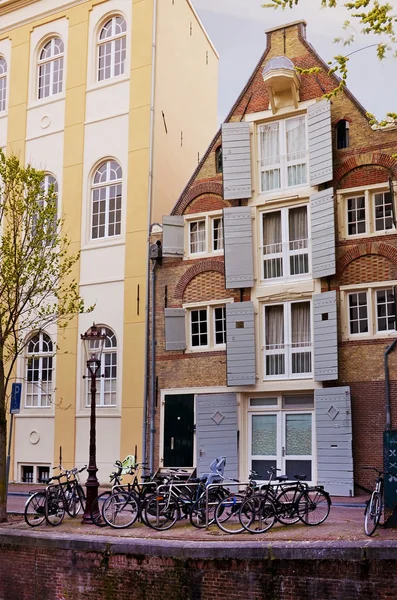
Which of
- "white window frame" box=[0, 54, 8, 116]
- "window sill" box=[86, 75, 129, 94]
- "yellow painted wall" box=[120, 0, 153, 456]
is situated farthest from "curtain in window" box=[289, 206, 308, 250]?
"white window frame" box=[0, 54, 8, 116]

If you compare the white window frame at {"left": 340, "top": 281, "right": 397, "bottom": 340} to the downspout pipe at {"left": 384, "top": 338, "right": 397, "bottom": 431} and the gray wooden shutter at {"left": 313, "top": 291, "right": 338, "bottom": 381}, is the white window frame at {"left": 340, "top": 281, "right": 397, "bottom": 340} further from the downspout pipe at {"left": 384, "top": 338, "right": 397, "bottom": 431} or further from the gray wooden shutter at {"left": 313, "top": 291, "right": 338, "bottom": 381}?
the gray wooden shutter at {"left": 313, "top": 291, "right": 338, "bottom": 381}

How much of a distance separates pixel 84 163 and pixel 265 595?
16195mm

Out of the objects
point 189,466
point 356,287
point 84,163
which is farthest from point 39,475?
point 356,287

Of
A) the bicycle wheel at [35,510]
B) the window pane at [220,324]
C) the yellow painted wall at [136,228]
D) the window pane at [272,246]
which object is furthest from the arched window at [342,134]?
the bicycle wheel at [35,510]

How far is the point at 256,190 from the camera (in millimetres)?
20672

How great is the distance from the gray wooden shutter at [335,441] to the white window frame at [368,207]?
4.00 m

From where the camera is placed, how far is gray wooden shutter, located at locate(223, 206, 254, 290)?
2004 cm

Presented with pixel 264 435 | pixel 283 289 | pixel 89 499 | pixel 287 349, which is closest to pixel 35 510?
pixel 89 499

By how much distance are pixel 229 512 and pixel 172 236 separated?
9896mm

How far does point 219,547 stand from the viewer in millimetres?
11344

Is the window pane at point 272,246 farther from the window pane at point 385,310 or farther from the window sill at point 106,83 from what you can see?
the window sill at point 106,83

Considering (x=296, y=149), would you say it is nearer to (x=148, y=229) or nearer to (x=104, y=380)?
(x=148, y=229)

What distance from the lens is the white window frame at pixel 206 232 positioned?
69.3ft

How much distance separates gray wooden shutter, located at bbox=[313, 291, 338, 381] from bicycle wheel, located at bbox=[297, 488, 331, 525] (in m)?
5.08
